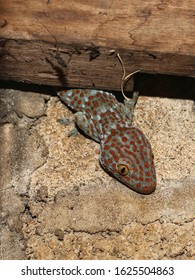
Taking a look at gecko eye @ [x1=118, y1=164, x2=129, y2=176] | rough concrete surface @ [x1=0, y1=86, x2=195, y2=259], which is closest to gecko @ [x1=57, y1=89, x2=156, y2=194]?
gecko eye @ [x1=118, y1=164, x2=129, y2=176]

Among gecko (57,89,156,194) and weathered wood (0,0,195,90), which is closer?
weathered wood (0,0,195,90)

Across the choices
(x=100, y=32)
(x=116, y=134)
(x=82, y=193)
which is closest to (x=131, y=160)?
(x=116, y=134)

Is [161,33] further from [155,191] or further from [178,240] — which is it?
[178,240]

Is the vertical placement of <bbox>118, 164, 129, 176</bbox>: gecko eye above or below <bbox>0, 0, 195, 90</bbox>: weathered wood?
below

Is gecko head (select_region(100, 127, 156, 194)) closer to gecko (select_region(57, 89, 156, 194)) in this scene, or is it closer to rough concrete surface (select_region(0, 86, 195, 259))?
gecko (select_region(57, 89, 156, 194))

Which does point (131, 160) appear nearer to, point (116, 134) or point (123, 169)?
point (123, 169)

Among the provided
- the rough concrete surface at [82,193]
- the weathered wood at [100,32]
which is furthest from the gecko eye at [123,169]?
the weathered wood at [100,32]

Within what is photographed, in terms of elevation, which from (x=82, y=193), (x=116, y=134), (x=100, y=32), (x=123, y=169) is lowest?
(x=82, y=193)
